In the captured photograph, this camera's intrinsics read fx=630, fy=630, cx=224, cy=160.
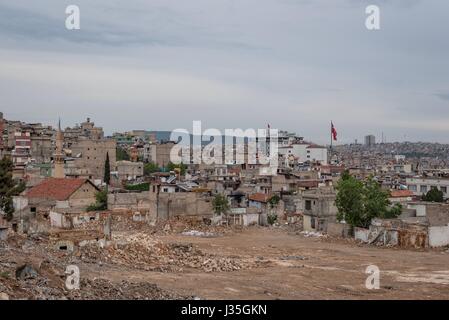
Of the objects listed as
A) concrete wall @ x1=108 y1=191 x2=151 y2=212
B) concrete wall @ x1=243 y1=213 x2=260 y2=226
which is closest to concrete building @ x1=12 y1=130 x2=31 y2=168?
concrete wall @ x1=108 y1=191 x2=151 y2=212

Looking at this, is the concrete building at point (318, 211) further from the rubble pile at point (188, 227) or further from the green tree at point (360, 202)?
the rubble pile at point (188, 227)

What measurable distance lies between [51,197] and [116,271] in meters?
28.0

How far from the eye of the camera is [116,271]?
2175cm

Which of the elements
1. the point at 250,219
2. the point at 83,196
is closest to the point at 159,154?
the point at 83,196

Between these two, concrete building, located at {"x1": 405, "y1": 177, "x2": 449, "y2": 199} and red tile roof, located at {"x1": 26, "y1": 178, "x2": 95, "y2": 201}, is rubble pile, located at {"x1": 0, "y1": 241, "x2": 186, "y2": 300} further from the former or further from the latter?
concrete building, located at {"x1": 405, "y1": 177, "x2": 449, "y2": 199}

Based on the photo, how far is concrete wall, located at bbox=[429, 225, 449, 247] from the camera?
1296 inches

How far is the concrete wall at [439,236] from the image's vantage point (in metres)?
32.9

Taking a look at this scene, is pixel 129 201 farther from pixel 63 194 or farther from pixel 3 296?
pixel 3 296

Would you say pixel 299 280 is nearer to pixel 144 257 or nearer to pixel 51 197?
pixel 144 257

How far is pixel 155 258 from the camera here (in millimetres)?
26734

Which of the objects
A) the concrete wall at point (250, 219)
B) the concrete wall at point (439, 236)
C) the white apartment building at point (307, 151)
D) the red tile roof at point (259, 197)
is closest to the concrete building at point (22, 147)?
the red tile roof at point (259, 197)

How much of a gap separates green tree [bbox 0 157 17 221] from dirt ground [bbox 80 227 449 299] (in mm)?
8740
